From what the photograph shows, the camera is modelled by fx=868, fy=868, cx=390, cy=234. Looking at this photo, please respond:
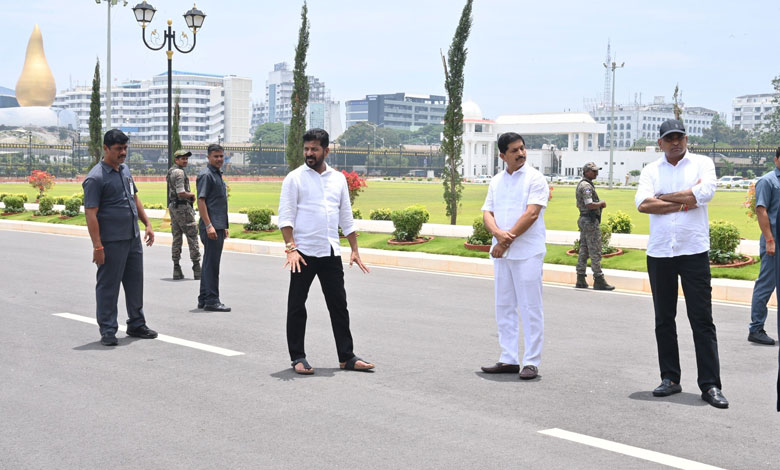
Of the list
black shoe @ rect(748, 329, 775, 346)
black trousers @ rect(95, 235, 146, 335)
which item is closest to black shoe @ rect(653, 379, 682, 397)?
black shoe @ rect(748, 329, 775, 346)

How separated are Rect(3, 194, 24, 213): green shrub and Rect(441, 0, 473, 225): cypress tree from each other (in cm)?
1811

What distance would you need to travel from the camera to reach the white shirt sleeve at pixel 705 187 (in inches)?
240

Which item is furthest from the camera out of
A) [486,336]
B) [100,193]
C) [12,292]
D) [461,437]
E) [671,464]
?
[12,292]

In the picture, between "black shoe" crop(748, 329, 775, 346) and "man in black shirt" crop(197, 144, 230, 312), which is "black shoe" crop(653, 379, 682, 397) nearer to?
"black shoe" crop(748, 329, 775, 346)

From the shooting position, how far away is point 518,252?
6809mm

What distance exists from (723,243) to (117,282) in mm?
9641

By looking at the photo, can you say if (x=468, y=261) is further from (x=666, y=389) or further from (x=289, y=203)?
(x=666, y=389)

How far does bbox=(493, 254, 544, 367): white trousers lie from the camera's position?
267 inches

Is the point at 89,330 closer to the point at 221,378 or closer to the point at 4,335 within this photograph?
the point at 4,335

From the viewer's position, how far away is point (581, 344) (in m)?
8.34

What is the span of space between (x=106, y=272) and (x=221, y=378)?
7.19 feet

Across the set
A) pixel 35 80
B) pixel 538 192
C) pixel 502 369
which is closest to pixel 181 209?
pixel 502 369

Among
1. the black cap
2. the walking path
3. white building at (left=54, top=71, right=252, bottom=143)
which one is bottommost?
the walking path

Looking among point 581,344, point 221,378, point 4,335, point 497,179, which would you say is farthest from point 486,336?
point 4,335
